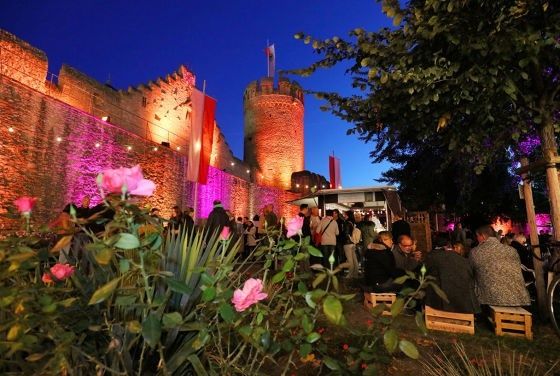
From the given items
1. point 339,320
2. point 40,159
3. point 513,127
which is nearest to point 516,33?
point 513,127

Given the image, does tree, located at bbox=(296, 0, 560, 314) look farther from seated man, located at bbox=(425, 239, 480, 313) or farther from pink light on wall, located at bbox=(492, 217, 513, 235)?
pink light on wall, located at bbox=(492, 217, 513, 235)

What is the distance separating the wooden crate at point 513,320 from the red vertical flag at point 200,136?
8363 mm

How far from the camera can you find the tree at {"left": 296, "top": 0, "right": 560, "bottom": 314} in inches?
126

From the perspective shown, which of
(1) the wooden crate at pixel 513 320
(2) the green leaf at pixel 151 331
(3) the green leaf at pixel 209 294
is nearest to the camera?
(2) the green leaf at pixel 151 331

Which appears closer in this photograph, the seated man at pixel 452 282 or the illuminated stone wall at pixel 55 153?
the seated man at pixel 452 282

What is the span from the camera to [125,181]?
1082 mm

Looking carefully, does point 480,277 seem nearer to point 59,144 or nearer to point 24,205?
point 24,205

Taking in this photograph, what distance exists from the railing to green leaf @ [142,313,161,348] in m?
13.7

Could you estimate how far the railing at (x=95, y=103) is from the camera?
39.6 ft

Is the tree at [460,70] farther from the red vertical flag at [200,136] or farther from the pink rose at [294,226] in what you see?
the red vertical flag at [200,136]

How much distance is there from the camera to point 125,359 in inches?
55.9

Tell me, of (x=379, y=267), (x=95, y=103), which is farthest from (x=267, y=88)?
(x=379, y=267)

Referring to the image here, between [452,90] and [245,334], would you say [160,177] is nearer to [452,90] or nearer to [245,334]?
[452,90]

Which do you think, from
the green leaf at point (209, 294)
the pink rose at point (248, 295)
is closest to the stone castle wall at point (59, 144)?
the green leaf at point (209, 294)
